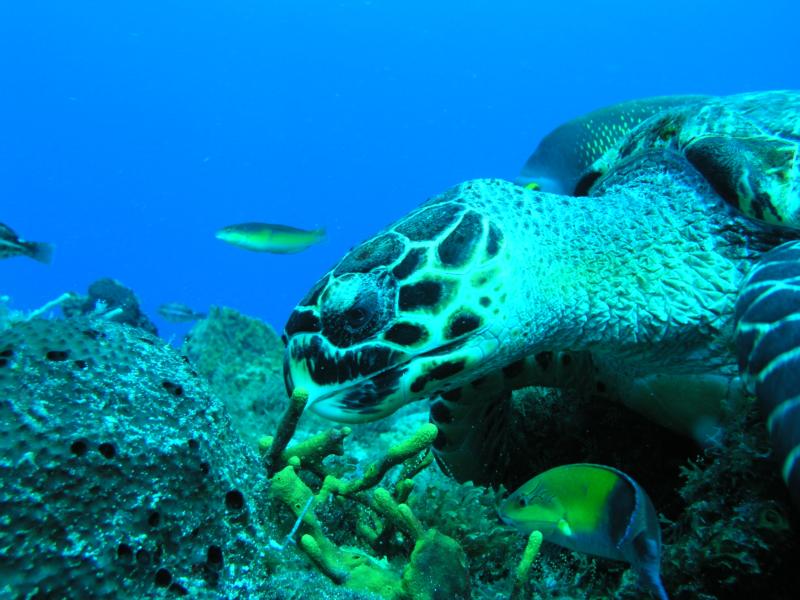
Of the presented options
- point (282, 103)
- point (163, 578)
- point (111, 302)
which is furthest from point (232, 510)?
point (282, 103)

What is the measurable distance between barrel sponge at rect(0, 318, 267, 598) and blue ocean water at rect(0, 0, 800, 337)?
68.0 meters

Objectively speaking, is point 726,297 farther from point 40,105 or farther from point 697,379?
point 40,105

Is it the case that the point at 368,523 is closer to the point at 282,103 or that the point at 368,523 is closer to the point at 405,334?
the point at 405,334

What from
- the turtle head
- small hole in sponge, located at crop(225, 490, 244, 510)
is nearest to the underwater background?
small hole in sponge, located at crop(225, 490, 244, 510)

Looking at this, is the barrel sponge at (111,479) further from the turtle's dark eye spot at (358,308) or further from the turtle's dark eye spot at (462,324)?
the turtle's dark eye spot at (462,324)

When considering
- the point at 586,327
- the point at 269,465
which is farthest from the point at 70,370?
the point at 586,327

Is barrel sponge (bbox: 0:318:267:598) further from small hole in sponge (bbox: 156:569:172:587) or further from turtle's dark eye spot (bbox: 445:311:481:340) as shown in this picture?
turtle's dark eye spot (bbox: 445:311:481:340)

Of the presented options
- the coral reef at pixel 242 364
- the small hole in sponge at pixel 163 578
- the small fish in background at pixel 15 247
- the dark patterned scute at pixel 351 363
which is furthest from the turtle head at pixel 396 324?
the small fish in background at pixel 15 247

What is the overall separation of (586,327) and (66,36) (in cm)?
10218

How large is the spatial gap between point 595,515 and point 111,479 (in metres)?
1.00

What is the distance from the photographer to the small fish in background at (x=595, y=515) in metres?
1.13

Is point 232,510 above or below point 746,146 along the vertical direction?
below

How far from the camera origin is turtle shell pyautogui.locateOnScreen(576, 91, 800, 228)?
2.10 meters

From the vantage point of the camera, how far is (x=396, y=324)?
6.07 feet
